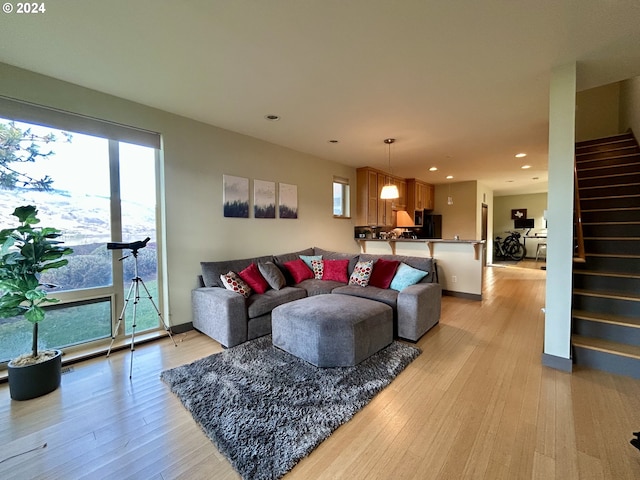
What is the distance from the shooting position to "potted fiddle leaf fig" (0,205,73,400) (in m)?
2.03

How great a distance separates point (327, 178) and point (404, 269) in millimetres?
2715

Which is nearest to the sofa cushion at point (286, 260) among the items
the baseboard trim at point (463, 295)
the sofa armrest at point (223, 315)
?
the sofa armrest at point (223, 315)

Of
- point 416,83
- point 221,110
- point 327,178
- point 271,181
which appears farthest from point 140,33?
point 327,178

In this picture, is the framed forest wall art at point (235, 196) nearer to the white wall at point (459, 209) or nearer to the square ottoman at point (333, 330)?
the square ottoman at point (333, 330)

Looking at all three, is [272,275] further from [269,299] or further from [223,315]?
[223,315]

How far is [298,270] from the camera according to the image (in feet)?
13.6

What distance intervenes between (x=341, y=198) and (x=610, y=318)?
448cm

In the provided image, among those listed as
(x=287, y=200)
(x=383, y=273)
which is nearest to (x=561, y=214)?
(x=383, y=273)

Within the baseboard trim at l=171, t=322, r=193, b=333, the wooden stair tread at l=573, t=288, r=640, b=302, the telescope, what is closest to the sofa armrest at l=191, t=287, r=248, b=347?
the baseboard trim at l=171, t=322, r=193, b=333

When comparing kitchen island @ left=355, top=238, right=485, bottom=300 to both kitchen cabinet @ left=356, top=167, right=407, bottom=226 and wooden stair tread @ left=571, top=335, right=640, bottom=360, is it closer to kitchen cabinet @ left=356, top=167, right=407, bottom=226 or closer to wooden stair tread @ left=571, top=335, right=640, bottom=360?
kitchen cabinet @ left=356, top=167, right=407, bottom=226

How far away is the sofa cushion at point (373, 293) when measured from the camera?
3.20 meters

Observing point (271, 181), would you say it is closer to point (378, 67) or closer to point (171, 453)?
point (378, 67)

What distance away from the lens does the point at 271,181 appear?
4.41m

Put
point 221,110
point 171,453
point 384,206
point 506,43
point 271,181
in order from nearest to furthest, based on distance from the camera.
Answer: point 171,453 < point 506,43 < point 221,110 < point 271,181 < point 384,206
